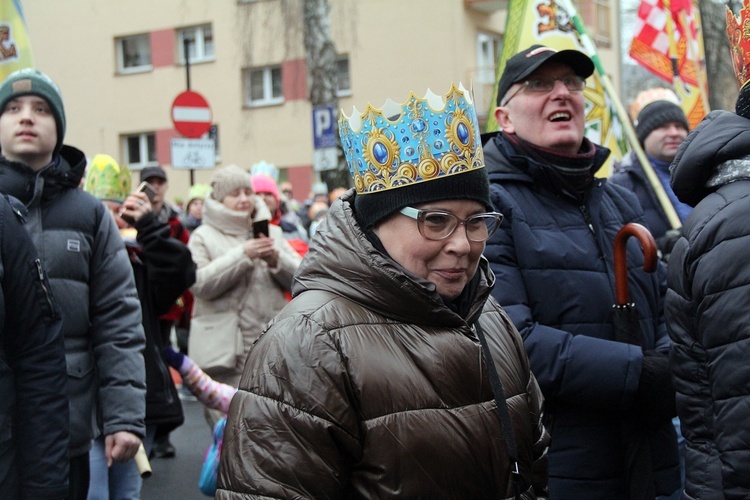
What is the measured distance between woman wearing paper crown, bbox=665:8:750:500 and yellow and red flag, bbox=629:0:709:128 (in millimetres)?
4822

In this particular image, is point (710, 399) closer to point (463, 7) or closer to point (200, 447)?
point (200, 447)

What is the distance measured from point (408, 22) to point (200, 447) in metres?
21.8

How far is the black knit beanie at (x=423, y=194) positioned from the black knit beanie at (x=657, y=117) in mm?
3582

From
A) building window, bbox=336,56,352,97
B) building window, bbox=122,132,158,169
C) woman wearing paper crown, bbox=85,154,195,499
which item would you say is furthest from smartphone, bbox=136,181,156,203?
building window, bbox=122,132,158,169

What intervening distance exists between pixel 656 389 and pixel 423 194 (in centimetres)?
136

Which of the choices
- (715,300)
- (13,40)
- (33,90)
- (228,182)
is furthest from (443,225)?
(13,40)

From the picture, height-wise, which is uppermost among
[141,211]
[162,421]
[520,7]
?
[520,7]

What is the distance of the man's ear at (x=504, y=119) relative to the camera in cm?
390

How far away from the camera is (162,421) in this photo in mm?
5363

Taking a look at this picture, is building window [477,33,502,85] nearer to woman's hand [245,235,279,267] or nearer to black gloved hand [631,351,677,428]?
woman's hand [245,235,279,267]

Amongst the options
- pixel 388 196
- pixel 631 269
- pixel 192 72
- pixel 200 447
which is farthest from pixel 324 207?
pixel 192 72

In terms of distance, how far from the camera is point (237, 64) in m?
30.7

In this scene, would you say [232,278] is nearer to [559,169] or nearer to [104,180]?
[104,180]

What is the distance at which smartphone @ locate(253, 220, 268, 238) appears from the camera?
6.19 m
